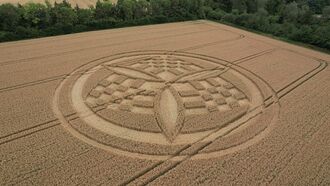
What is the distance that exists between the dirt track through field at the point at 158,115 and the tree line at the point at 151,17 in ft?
14.8

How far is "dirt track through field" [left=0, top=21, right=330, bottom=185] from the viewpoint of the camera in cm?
1638

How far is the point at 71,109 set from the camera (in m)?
22.3

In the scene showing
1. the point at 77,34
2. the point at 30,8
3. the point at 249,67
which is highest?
the point at 30,8

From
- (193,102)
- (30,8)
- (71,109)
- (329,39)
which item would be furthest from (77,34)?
(329,39)

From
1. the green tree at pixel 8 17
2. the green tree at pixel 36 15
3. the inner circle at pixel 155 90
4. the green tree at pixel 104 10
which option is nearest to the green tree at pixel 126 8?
the green tree at pixel 104 10

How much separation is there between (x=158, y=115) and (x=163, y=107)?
→ 1492mm

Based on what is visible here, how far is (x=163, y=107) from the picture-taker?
76.8ft

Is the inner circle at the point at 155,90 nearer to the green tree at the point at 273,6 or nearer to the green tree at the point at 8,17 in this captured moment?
the green tree at the point at 8,17

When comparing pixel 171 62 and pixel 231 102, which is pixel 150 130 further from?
pixel 171 62

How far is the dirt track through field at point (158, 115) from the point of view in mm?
16375

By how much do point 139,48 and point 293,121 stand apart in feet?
73.5

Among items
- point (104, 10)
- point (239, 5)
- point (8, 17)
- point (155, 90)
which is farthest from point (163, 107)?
point (239, 5)

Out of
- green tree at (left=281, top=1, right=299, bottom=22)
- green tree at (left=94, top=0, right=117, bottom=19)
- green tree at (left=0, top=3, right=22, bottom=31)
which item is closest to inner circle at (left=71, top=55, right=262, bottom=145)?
green tree at (left=94, top=0, right=117, bottom=19)

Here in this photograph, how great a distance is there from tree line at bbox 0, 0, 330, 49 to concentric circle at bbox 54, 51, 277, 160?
1477cm
